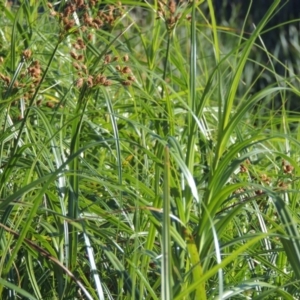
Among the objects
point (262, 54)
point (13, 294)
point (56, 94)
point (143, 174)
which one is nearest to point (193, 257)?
point (13, 294)

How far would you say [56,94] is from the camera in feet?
11.4

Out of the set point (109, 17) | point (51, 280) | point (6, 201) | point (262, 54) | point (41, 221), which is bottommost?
point (262, 54)

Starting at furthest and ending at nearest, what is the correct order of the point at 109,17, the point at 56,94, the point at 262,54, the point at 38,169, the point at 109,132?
the point at 262,54 < the point at 56,94 < the point at 109,132 < the point at 109,17 < the point at 38,169

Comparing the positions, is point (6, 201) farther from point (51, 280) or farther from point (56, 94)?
point (56, 94)

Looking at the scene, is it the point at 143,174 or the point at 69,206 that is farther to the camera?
the point at 143,174

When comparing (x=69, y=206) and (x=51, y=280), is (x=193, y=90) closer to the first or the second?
(x=69, y=206)

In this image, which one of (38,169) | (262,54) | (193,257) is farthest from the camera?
(262,54)

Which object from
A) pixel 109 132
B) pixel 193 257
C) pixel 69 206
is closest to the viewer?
pixel 193 257

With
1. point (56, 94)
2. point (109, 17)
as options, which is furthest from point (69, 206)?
point (56, 94)

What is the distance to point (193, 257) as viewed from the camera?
6.72 feet

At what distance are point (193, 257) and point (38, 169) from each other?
640mm

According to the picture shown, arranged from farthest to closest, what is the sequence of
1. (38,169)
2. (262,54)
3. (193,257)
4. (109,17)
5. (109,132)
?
(262,54)
(109,132)
(109,17)
(38,169)
(193,257)

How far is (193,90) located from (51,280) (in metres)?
0.67

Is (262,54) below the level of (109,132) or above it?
below
